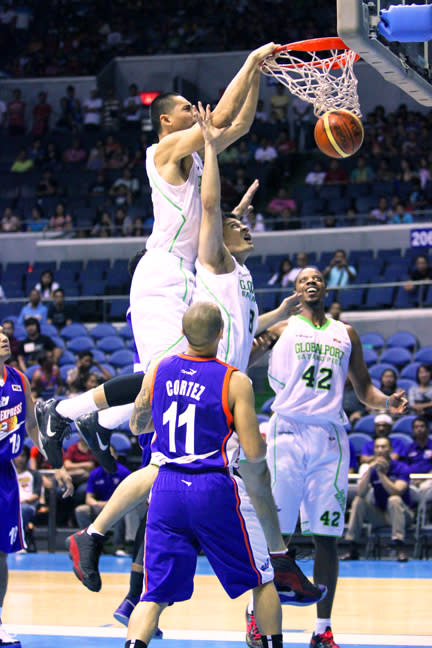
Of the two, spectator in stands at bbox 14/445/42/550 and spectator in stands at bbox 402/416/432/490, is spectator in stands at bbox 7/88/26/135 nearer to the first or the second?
spectator in stands at bbox 14/445/42/550

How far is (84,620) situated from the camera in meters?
7.45

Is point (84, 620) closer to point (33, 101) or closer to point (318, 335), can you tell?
point (318, 335)

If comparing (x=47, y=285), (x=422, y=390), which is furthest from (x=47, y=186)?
(x=422, y=390)

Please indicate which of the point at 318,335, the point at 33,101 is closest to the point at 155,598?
the point at 318,335

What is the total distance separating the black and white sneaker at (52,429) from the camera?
5.71 m

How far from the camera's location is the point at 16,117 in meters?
22.6

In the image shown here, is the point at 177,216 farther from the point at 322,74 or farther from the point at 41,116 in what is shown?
the point at 41,116

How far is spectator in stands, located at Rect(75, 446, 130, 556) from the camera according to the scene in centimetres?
1135

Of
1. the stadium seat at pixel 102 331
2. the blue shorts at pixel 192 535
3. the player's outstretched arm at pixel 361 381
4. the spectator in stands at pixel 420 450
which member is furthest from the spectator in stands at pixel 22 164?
the blue shorts at pixel 192 535

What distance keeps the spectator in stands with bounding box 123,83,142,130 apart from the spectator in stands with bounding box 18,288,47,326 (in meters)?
6.76

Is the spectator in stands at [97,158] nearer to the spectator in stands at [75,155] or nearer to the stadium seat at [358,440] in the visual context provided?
the spectator in stands at [75,155]

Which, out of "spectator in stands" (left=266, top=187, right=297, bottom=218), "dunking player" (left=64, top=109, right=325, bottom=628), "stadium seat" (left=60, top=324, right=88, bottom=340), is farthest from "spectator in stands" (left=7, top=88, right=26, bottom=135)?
"dunking player" (left=64, top=109, right=325, bottom=628)

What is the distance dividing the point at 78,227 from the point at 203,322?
1545cm

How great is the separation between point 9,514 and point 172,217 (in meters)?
2.30
